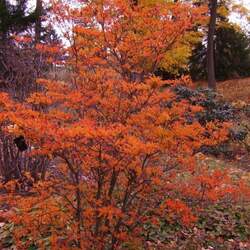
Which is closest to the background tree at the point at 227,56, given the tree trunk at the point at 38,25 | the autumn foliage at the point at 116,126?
the tree trunk at the point at 38,25

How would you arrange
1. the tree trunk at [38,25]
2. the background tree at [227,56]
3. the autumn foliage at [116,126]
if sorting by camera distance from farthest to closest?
the background tree at [227,56], the tree trunk at [38,25], the autumn foliage at [116,126]

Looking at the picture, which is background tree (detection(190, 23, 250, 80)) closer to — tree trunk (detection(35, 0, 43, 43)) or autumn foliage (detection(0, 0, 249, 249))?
tree trunk (detection(35, 0, 43, 43))

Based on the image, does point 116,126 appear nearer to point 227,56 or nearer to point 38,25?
point 38,25

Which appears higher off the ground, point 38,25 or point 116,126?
point 38,25

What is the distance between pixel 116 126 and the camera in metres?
3.70

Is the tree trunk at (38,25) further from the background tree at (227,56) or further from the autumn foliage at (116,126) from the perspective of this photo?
the background tree at (227,56)

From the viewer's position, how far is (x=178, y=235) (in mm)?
5832

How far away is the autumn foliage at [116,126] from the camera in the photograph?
390 cm

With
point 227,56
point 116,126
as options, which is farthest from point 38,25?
point 227,56

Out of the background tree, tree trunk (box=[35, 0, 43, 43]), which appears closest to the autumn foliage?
→ tree trunk (box=[35, 0, 43, 43])

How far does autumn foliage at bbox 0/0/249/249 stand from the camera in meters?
3.90

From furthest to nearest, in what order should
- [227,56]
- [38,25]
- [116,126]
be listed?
[227,56] < [38,25] < [116,126]

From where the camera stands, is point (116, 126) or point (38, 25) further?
point (38, 25)

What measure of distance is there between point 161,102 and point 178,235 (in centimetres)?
218
